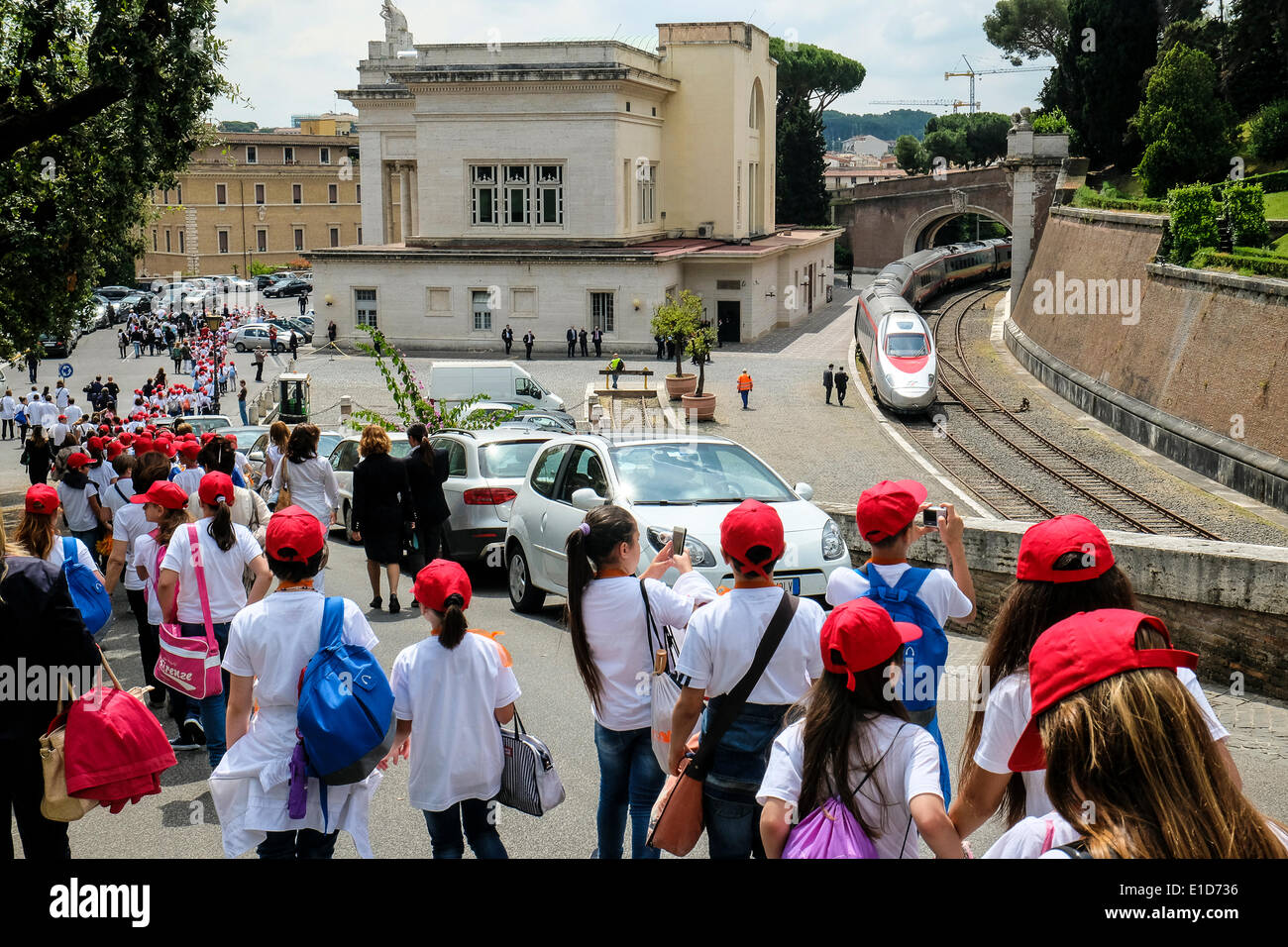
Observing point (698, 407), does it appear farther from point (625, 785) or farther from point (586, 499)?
point (625, 785)

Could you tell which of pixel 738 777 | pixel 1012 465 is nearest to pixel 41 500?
pixel 738 777

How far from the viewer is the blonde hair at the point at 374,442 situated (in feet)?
37.4

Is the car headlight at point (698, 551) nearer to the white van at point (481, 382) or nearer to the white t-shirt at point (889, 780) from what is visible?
the white t-shirt at point (889, 780)

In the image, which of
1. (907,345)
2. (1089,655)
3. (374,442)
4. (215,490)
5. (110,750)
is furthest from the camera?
(907,345)

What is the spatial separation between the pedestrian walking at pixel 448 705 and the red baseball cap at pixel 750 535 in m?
1.09

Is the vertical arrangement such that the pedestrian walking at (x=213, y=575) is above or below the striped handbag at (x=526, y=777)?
above

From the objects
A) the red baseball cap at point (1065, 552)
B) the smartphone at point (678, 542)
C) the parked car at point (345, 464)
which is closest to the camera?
the red baseball cap at point (1065, 552)

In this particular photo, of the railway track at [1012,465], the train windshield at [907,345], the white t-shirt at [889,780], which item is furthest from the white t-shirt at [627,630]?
the train windshield at [907,345]

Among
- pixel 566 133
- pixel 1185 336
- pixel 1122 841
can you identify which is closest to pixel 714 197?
pixel 566 133

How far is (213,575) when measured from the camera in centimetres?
741

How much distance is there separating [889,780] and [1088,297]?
40.8m

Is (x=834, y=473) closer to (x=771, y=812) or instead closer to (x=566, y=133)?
(x=771, y=812)

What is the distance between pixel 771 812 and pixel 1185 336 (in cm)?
3097
